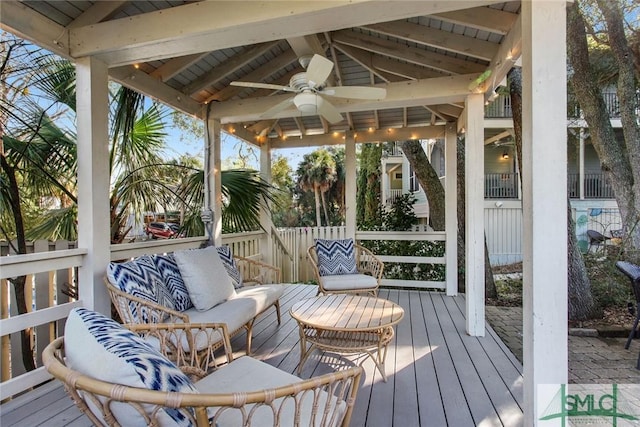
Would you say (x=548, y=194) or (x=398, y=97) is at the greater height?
(x=398, y=97)

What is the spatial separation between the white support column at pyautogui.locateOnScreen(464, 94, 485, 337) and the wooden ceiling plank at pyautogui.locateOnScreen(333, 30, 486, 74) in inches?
15.8

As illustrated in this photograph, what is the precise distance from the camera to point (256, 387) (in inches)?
58.6

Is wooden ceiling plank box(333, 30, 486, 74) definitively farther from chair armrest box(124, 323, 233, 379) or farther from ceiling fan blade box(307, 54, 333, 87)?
chair armrest box(124, 323, 233, 379)

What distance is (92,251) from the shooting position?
2.53 meters

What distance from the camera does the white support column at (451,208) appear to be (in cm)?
499

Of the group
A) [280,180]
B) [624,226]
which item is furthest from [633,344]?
[280,180]

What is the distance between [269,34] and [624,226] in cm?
476

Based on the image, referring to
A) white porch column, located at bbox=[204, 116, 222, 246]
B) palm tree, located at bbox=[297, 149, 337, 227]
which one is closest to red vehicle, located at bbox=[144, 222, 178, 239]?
white porch column, located at bbox=[204, 116, 222, 246]

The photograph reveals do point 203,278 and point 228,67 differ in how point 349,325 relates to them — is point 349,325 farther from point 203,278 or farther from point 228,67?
point 228,67

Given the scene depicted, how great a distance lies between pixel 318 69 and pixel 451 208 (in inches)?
137

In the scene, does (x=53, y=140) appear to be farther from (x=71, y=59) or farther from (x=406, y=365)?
(x=406, y=365)

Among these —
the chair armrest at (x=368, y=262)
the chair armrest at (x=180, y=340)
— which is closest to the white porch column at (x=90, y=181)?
the chair armrest at (x=180, y=340)

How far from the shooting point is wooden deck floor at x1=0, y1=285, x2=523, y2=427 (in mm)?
1953

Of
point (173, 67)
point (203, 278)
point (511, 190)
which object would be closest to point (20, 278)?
point (203, 278)
